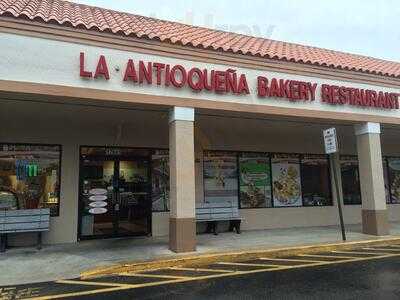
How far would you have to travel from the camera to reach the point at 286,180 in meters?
15.9

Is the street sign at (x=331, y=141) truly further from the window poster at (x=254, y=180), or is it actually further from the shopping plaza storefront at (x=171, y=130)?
the window poster at (x=254, y=180)

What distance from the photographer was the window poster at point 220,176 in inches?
574

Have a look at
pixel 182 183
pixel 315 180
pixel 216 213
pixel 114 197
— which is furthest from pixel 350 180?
pixel 114 197

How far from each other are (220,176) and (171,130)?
457 centimetres

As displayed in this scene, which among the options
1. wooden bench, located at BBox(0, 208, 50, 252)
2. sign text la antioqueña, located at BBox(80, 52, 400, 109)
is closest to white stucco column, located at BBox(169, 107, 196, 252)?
sign text la antioqueña, located at BBox(80, 52, 400, 109)

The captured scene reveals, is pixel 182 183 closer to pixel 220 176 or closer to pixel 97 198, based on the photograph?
pixel 97 198

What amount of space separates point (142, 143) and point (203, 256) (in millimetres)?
5467

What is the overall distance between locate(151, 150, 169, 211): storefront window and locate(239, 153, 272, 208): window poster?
281 centimetres

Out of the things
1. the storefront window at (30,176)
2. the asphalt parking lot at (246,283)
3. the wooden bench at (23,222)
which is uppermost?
the storefront window at (30,176)

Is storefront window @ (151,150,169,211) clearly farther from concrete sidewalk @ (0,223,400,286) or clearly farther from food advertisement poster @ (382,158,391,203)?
food advertisement poster @ (382,158,391,203)

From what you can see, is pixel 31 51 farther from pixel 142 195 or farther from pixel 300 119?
pixel 300 119

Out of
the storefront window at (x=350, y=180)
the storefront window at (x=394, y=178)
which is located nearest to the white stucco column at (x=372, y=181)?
the storefront window at (x=350, y=180)

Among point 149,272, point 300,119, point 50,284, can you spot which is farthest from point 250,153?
point 50,284

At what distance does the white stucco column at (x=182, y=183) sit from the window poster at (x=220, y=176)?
13.7 feet
